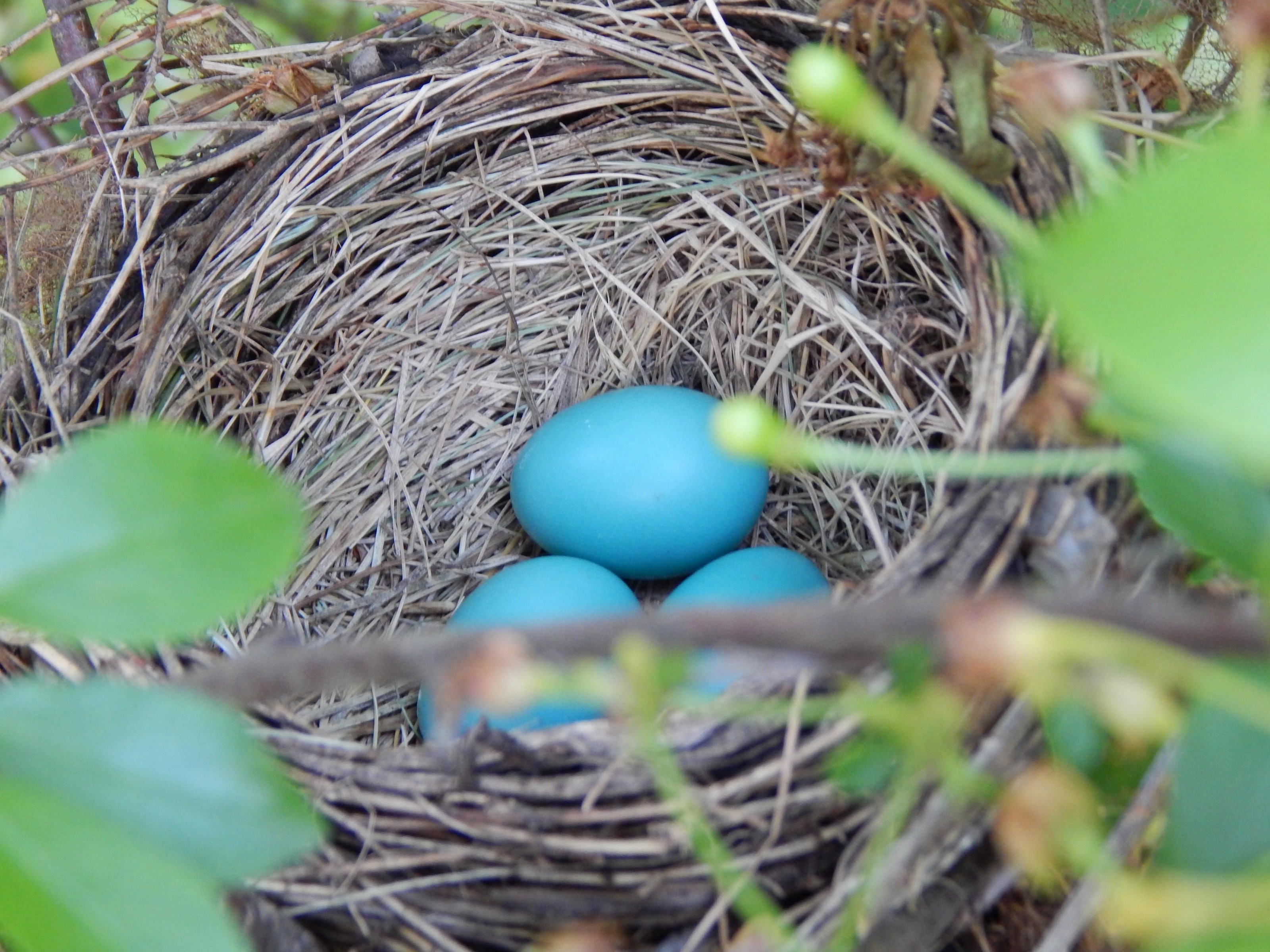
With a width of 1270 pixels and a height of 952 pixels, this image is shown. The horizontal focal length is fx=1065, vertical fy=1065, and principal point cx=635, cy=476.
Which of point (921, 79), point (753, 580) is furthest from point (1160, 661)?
point (753, 580)

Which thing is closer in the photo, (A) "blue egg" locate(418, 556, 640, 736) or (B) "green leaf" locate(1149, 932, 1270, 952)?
(B) "green leaf" locate(1149, 932, 1270, 952)

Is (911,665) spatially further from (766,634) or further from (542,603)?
(542,603)

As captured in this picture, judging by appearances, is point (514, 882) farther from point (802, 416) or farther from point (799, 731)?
point (802, 416)

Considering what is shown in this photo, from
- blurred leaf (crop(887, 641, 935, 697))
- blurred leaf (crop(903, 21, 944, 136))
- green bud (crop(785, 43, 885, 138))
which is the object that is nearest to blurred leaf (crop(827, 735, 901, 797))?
blurred leaf (crop(887, 641, 935, 697))

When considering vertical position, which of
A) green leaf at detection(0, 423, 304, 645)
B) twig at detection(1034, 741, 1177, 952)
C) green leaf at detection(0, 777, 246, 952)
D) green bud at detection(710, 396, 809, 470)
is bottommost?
twig at detection(1034, 741, 1177, 952)

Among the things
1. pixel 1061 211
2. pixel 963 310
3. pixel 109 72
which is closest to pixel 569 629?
pixel 1061 211

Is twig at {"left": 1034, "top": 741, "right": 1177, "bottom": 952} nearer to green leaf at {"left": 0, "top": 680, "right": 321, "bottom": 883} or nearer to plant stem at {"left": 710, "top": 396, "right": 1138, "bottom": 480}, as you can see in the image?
plant stem at {"left": 710, "top": 396, "right": 1138, "bottom": 480}

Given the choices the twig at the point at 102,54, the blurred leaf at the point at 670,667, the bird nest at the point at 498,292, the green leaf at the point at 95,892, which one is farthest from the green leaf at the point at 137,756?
the twig at the point at 102,54
